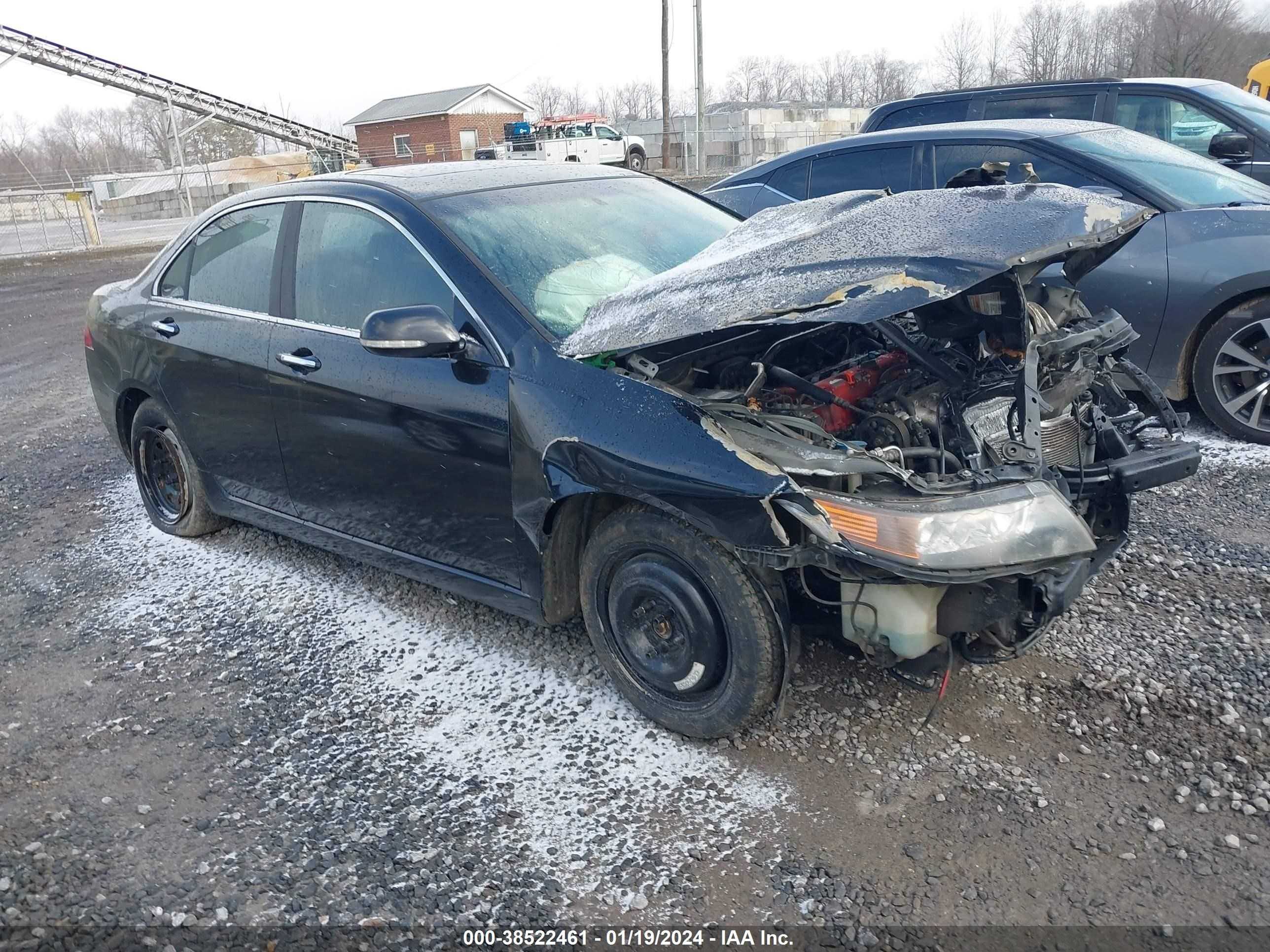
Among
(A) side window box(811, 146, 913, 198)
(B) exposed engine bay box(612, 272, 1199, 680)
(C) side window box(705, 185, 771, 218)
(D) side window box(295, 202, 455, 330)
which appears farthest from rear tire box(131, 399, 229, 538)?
(A) side window box(811, 146, 913, 198)

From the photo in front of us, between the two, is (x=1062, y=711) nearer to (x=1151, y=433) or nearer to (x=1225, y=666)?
(x=1225, y=666)

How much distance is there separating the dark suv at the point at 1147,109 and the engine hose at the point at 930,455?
194 inches

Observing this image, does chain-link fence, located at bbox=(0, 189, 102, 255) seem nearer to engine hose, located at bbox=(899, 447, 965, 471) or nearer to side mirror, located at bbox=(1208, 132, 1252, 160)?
side mirror, located at bbox=(1208, 132, 1252, 160)

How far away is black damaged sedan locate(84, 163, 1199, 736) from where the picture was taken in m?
2.59

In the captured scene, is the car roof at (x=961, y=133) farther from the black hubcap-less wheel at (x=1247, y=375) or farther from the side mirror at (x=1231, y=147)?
the black hubcap-less wheel at (x=1247, y=375)

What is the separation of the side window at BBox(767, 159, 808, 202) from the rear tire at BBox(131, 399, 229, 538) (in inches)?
163

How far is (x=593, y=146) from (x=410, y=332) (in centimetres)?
3602

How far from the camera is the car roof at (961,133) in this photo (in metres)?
5.65

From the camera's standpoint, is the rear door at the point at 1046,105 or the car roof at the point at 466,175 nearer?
the car roof at the point at 466,175

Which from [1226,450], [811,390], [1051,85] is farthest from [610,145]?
[811,390]

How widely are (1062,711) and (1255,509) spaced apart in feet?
6.61

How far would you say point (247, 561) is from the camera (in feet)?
15.1

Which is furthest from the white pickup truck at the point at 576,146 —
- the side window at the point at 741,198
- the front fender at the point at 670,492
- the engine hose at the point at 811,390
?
the front fender at the point at 670,492

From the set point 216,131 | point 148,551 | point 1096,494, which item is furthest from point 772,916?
point 216,131
